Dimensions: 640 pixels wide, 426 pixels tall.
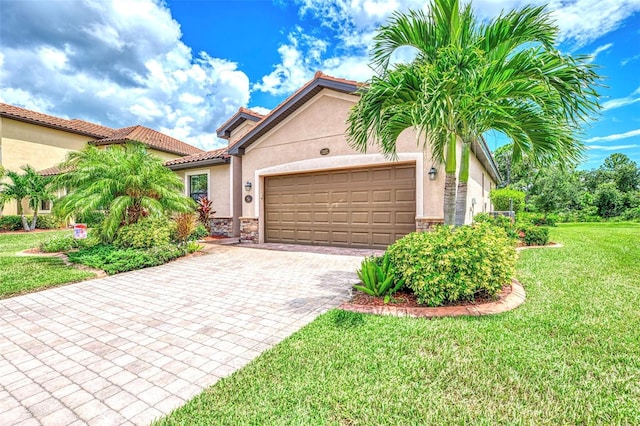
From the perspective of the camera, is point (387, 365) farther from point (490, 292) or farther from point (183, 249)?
point (183, 249)

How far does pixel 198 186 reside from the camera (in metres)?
14.7

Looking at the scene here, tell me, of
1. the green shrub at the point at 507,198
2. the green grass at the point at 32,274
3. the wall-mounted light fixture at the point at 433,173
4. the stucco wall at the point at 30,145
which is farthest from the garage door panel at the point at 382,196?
the stucco wall at the point at 30,145

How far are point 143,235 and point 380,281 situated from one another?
22.9 ft

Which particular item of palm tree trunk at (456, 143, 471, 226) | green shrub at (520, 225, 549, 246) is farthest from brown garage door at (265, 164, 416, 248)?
green shrub at (520, 225, 549, 246)

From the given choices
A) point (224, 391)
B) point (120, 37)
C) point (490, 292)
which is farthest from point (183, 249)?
point (120, 37)

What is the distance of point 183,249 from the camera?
29.4 feet

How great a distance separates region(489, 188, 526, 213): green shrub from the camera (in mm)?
15852

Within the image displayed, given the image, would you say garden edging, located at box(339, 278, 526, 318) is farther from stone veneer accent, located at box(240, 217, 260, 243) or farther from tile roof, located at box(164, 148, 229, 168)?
tile roof, located at box(164, 148, 229, 168)

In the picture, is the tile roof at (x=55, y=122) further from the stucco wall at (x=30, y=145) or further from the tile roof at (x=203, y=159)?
the tile roof at (x=203, y=159)

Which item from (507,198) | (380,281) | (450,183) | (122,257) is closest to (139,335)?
(380,281)

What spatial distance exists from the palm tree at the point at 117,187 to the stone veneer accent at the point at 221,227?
410 centimetres

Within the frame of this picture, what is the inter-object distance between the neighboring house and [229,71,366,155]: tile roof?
37.0 ft

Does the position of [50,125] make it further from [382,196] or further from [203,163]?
[382,196]

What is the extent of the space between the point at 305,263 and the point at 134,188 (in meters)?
5.53
